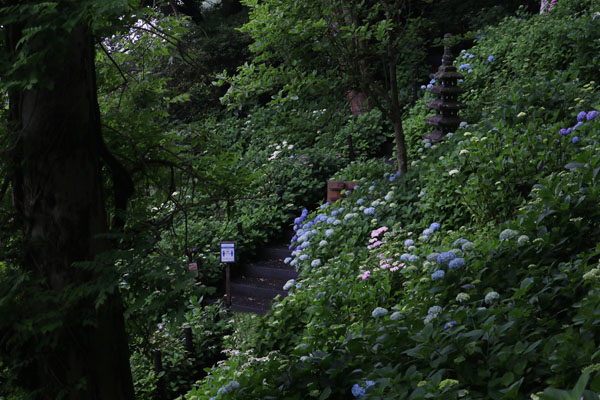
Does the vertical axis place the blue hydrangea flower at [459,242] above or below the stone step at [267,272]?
above

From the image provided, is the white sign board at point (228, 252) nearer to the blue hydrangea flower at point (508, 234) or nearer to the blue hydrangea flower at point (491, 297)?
the blue hydrangea flower at point (508, 234)

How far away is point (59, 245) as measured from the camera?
2.23 metres

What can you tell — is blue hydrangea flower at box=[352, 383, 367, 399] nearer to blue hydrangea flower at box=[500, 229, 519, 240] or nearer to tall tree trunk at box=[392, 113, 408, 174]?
blue hydrangea flower at box=[500, 229, 519, 240]

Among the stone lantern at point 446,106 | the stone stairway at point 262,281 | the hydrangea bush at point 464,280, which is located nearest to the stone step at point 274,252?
the stone stairway at point 262,281

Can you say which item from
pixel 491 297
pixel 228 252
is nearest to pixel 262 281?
pixel 228 252

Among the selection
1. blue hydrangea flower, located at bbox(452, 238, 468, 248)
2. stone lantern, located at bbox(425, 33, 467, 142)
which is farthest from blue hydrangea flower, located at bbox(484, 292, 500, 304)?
stone lantern, located at bbox(425, 33, 467, 142)

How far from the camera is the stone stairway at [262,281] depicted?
7.05 m

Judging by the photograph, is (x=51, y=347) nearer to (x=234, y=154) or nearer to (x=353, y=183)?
(x=234, y=154)

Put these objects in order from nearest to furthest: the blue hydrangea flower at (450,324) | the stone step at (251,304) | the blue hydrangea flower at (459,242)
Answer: the blue hydrangea flower at (450,324), the blue hydrangea flower at (459,242), the stone step at (251,304)

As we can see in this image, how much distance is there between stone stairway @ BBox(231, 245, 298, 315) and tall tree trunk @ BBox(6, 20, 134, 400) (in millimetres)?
4553

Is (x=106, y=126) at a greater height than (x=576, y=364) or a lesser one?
greater

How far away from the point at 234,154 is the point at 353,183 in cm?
412

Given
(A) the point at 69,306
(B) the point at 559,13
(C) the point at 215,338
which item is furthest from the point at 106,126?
(B) the point at 559,13

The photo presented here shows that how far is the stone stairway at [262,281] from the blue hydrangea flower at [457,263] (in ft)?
12.7
